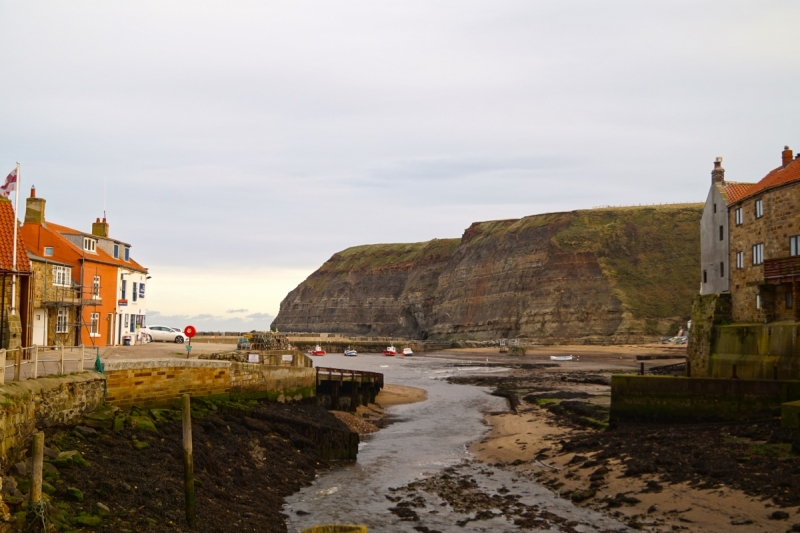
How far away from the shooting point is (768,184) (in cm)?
3819

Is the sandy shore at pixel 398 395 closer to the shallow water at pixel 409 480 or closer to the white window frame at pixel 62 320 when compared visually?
the shallow water at pixel 409 480

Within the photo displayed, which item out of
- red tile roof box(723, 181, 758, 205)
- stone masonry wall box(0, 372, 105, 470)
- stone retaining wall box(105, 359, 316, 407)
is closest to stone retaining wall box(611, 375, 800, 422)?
stone retaining wall box(105, 359, 316, 407)

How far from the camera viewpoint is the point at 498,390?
60344 millimetres

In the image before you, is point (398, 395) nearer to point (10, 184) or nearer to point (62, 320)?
point (62, 320)

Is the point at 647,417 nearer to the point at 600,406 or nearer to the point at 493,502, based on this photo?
the point at 600,406

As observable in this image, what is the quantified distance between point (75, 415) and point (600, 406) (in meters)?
28.9

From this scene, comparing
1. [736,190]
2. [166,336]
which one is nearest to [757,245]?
[736,190]

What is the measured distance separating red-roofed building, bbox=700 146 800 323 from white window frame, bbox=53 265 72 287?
118 feet

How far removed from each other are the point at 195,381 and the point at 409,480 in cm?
872

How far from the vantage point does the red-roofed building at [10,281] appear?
1049 inches

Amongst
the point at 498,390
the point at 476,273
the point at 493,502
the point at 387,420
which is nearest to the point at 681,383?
the point at 493,502

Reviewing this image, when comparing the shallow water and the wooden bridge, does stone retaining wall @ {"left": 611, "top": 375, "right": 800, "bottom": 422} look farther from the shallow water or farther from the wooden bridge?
the wooden bridge

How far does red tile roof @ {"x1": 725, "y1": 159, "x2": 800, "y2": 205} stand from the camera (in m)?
35.8

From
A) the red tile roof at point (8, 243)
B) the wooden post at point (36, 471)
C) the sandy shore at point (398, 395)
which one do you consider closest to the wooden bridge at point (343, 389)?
the sandy shore at point (398, 395)
